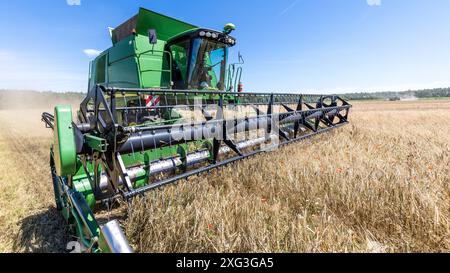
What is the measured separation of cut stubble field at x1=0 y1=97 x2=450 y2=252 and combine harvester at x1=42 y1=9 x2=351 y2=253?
0.23 m

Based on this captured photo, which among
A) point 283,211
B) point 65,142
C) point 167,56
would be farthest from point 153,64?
point 283,211

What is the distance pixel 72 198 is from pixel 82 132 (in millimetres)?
533

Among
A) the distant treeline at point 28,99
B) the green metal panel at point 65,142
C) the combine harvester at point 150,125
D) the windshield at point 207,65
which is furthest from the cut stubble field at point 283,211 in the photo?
the distant treeline at point 28,99

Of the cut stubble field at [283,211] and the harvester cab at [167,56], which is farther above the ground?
the harvester cab at [167,56]

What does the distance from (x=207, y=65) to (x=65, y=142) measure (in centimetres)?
372

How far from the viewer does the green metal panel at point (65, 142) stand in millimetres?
1539

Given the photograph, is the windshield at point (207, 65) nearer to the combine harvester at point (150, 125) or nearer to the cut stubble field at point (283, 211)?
the combine harvester at point (150, 125)

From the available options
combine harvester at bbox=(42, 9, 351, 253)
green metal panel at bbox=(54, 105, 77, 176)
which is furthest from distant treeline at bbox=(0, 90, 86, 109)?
green metal panel at bbox=(54, 105, 77, 176)

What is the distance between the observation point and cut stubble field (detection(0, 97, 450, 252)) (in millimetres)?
1428

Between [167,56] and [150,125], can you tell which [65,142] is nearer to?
[150,125]

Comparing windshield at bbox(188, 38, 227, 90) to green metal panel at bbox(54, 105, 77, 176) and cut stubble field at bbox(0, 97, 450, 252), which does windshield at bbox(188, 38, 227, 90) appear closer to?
cut stubble field at bbox(0, 97, 450, 252)

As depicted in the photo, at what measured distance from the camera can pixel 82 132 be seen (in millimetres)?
1853
